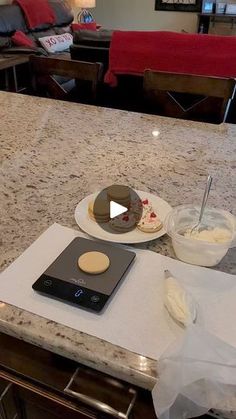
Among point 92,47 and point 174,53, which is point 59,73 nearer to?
point 174,53

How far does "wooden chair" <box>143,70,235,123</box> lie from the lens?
5.51 feet

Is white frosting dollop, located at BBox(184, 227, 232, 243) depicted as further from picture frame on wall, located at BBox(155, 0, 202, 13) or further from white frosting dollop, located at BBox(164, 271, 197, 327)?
picture frame on wall, located at BBox(155, 0, 202, 13)

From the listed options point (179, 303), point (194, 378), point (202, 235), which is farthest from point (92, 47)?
point (194, 378)

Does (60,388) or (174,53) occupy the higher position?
(174,53)

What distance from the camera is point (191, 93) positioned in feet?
5.70

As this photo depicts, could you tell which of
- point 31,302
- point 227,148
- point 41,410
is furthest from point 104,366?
point 227,148

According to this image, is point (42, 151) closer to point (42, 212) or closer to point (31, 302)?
point (42, 212)

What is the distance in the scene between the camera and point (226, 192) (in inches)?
42.0

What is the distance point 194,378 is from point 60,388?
312mm

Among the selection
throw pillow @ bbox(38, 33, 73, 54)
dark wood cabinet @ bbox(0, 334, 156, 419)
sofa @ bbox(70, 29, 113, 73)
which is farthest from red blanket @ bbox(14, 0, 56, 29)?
dark wood cabinet @ bbox(0, 334, 156, 419)

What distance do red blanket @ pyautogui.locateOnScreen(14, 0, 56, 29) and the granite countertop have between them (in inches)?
176
